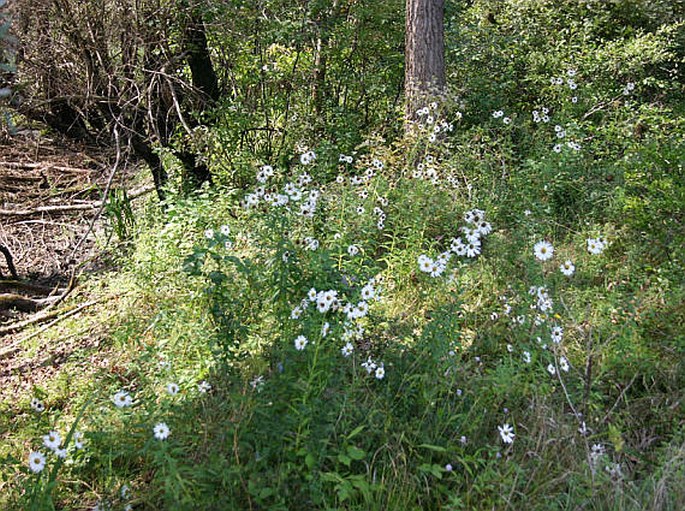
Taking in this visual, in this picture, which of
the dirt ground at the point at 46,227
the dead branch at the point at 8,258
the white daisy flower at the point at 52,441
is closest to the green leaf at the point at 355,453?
the white daisy flower at the point at 52,441

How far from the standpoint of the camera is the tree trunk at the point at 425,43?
6.11 meters

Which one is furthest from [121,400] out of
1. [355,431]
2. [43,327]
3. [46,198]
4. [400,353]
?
[46,198]

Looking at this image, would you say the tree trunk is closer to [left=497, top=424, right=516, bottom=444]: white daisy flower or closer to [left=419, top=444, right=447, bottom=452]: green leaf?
[left=497, top=424, right=516, bottom=444]: white daisy flower

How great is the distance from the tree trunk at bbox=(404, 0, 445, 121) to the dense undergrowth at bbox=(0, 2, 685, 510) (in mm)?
771

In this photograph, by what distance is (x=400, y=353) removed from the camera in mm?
3061

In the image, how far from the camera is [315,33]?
6297 millimetres

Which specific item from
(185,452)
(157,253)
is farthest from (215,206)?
(185,452)

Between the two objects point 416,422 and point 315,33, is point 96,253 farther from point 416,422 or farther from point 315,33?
point 416,422

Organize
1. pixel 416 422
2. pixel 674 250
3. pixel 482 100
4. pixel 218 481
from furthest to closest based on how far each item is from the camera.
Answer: pixel 482 100 → pixel 674 250 → pixel 416 422 → pixel 218 481

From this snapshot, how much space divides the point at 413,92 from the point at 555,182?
5.84ft

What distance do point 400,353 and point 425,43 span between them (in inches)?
159

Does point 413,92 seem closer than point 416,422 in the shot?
No

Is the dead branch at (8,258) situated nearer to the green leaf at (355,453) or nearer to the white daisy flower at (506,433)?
the green leaf at (355,453)

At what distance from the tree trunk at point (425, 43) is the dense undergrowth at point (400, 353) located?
0.77 metres
